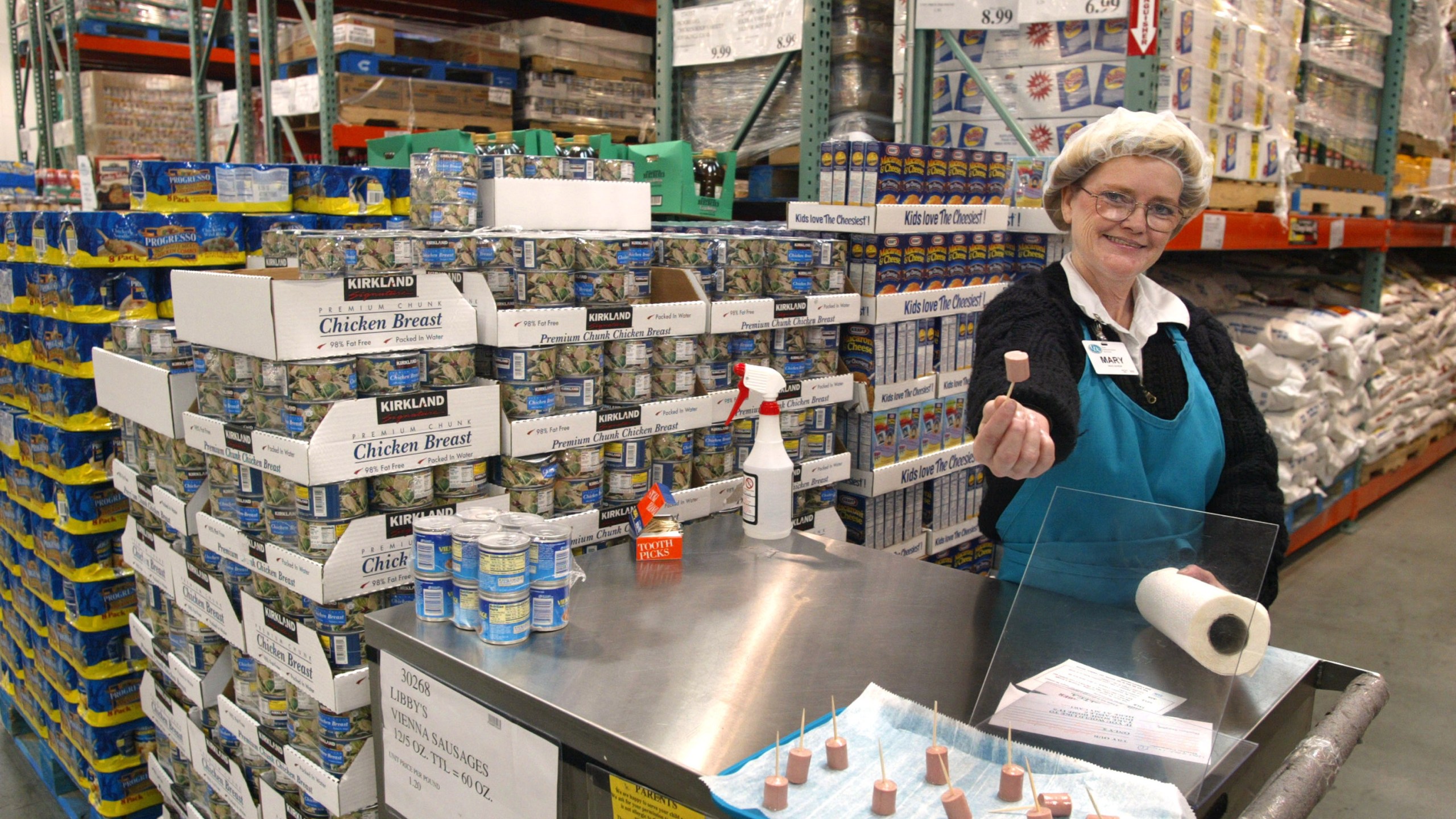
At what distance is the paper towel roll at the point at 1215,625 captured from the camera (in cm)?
136

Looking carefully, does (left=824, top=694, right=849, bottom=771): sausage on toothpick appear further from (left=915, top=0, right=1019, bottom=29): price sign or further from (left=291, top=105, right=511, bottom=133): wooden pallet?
(left=291, top=105, right=511, bottom=133): wooden pallet

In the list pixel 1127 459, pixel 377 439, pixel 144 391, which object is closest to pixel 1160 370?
pixel 1127 459

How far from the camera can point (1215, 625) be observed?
53.9 inches

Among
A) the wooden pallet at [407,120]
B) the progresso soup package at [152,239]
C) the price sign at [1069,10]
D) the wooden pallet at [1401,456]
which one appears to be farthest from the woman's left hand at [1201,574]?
the wooden pallet at [1401,456]

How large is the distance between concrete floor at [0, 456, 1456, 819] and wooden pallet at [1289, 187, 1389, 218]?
188 cm

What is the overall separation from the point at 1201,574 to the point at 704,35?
3.33 metres

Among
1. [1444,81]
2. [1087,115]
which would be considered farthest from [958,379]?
[1444,81]

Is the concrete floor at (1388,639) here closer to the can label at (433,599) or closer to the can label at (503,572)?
the can label at (433,599)

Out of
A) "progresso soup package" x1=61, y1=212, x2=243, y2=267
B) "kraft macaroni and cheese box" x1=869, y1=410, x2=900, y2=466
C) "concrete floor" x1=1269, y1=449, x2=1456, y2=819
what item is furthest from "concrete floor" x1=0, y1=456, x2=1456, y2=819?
"progresso soup package" x1=61, y1=212, x2=243, y2=267

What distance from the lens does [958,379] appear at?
3301 mm

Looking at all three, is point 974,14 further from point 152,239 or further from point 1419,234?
point 1419,234

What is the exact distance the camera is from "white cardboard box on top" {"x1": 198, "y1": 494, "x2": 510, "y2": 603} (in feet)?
6.29

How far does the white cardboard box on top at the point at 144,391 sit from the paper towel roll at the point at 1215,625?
2.04 meters

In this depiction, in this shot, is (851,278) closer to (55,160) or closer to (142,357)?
(142,357)
